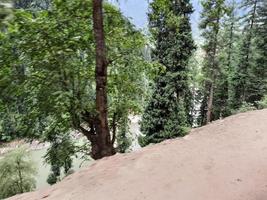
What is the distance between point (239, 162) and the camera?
6.75 m

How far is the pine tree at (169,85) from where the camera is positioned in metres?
24.6

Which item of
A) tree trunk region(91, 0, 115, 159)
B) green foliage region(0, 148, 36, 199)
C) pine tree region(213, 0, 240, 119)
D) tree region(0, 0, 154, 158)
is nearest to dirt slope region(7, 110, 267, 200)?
tree trunk region(91, 0, 115, 159)

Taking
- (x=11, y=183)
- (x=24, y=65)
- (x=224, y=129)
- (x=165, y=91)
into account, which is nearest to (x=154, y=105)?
(x=165, y=91)

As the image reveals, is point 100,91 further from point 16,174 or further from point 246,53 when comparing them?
point 246,53

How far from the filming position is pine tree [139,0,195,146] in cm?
2461

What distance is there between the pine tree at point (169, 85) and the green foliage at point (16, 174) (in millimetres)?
9604

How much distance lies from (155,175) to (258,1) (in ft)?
100

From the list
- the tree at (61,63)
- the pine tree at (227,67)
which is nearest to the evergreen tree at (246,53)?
the pine tree at (227,67)

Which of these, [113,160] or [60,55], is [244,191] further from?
[60,55]

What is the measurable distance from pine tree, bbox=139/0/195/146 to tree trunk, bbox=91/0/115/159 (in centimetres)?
1556

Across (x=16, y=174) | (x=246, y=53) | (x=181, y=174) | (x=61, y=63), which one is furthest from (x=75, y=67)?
(x=246, y=53)

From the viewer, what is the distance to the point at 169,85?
977 inches

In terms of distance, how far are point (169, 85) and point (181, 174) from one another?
741 inches

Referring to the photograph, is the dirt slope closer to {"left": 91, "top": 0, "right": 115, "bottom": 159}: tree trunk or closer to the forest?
{"left": 91, "top": 0, "right": 115, "bottom": 159}: tree trunk
